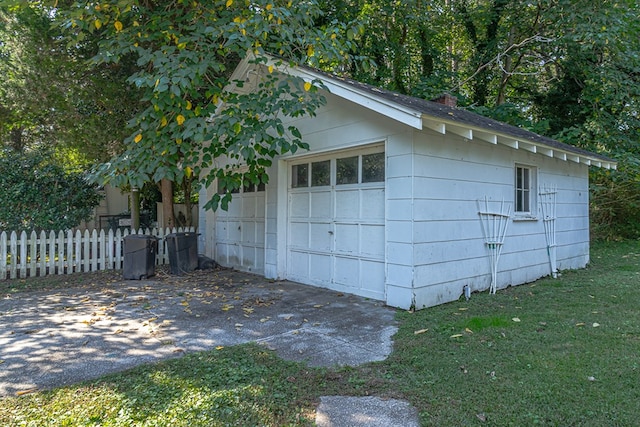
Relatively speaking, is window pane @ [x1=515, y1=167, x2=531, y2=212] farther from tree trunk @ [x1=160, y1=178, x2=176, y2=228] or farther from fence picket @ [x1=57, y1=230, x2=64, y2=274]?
fence picket @ [x1=57, y1=230, x2=64, y2=274]

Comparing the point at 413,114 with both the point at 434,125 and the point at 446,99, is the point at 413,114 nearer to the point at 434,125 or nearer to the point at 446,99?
the point at 434,125

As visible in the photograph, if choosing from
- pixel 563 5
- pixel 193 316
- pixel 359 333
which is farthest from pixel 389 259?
pixel 563 5

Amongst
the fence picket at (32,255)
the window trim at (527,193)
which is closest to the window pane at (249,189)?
the fence picket at (32,255)

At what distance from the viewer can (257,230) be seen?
857 centimetres

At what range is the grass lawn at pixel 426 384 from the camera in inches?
103

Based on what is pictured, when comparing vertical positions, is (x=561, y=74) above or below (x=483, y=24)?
below

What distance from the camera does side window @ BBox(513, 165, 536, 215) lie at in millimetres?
7305

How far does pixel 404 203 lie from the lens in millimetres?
5402

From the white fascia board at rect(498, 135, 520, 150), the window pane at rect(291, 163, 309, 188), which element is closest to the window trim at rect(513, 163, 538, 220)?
the white fascia board at rect(498, 135, 520, 150)

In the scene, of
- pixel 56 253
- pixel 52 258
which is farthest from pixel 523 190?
pixel 56 253

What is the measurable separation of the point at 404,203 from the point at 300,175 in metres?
2.73

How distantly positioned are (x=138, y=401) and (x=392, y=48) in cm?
1466

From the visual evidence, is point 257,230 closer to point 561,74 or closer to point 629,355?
point 629,355

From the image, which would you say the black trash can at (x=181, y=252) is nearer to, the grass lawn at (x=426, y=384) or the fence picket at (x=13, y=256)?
the fence picket at (x=13, y=256)
